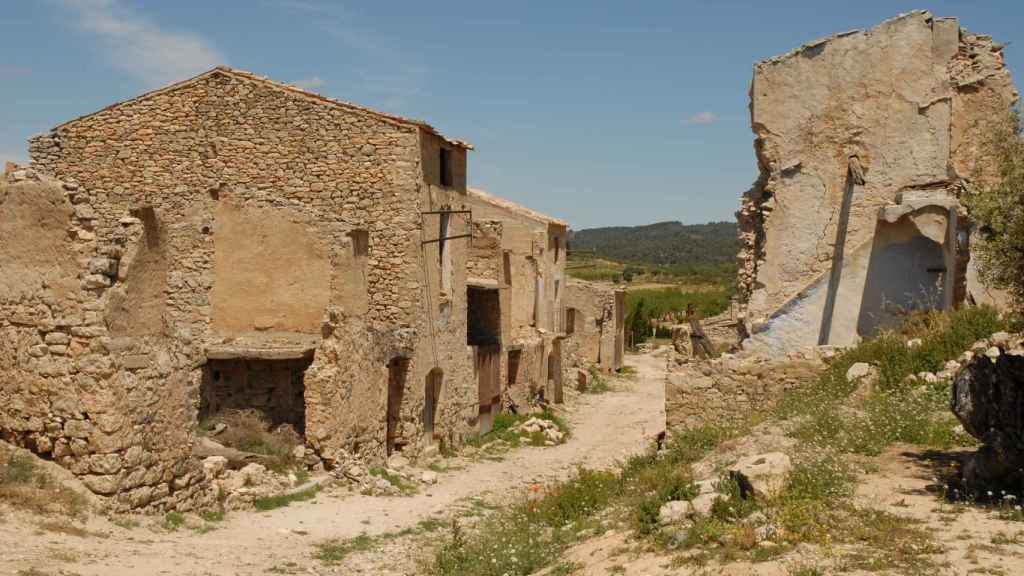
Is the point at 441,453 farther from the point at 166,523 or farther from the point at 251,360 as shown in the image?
the point at 166,523

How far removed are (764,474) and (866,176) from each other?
8692mm

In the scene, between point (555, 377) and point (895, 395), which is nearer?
point (895, 395)

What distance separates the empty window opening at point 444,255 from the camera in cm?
1967

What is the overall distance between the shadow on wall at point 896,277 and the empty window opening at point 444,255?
8.11 m

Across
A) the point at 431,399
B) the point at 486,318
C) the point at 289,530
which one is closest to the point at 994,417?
the point at 289,530

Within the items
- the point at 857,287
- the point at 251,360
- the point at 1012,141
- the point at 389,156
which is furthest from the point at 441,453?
the point at 1012,141

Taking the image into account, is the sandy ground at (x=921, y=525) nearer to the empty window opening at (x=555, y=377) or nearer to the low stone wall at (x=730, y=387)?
the low stone wall at (x=730, y=387)

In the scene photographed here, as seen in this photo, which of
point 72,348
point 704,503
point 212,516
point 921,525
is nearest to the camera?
point 921,525

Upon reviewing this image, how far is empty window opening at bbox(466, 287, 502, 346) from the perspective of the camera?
949 inches

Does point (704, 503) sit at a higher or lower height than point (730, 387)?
lower

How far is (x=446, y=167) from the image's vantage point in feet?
67.2

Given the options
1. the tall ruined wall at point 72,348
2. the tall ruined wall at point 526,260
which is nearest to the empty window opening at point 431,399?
the tall ruined wall at point 526,260

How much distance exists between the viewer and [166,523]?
10273mm

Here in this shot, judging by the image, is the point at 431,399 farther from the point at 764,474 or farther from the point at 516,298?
the point at 764,474
